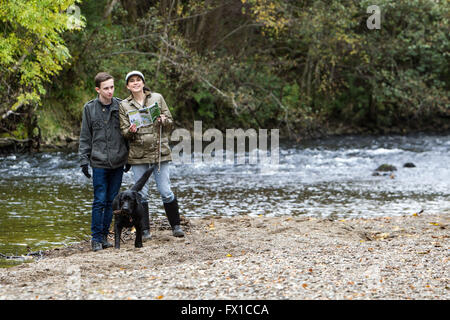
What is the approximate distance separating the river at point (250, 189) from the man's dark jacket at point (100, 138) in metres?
1.73

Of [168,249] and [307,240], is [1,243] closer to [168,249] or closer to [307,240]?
[168,249]

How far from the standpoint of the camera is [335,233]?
8.41m

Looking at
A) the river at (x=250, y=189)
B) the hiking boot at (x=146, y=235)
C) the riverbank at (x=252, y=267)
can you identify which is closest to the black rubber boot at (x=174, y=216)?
the riverbank at (x=252, y=267)

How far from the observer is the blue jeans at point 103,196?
7.10 m

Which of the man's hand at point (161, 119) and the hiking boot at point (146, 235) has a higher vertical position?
the man's hand at point (161, 119)

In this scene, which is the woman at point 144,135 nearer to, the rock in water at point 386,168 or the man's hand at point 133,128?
Answer: the man's hand at point 133,128

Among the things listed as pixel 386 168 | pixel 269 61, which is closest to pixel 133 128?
pixel 386 168

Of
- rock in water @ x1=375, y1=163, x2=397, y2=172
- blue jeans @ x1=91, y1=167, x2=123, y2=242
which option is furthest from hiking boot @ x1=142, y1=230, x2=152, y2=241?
rock in water @ x1=375, y1=163, x2=397, y2=172

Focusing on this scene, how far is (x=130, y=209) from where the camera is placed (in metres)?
6.74

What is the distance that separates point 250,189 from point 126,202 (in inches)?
289

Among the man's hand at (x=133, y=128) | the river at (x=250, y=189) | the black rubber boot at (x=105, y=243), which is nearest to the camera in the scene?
the man's hand at (x=133, y=128)

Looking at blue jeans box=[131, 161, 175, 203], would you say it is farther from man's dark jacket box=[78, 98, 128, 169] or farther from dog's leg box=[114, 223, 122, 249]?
dog's leg box=[114, 223, 122, 249]

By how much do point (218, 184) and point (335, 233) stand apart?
6.42m

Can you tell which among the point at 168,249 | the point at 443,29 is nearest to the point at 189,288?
the point at 168,249
